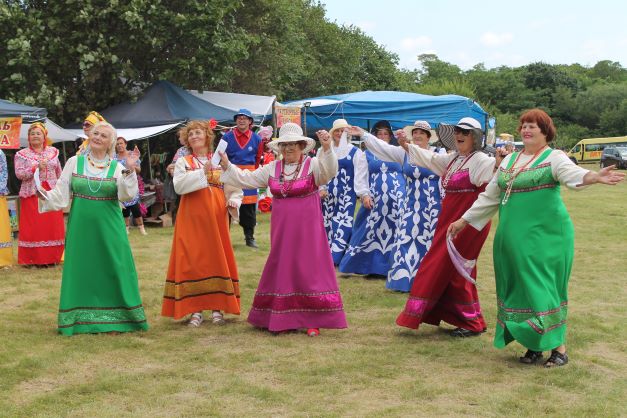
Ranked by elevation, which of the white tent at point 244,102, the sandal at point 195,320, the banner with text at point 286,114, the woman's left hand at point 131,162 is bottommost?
the sandal at point 195,320

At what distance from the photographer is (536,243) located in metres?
5.07

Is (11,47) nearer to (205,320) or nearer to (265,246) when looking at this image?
(265,246)

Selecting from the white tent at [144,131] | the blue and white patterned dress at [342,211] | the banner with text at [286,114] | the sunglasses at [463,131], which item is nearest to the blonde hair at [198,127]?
the sunglasses at [463,131]

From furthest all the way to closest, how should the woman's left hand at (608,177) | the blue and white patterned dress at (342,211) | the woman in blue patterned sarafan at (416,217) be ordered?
1. the blue and white patterned dress at (342,211)
2. the woman in blue patterned sarafan at (416,217)
3. the woman's left hand at (608,177)

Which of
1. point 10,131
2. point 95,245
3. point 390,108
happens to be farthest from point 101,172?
A: point 390,108

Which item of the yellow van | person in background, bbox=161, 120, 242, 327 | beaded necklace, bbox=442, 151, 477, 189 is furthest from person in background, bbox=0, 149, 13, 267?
the yellow van

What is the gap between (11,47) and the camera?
15.4 meters

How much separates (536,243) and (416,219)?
2.56 meters

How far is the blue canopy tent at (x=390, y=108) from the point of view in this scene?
16.8 meters

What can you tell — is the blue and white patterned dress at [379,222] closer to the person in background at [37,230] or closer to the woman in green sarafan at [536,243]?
the woman in green sarafan at [536,243]

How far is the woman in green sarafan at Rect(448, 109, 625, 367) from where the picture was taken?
505 centimetres

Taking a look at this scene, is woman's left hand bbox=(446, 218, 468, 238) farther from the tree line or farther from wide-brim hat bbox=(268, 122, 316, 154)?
the tree line

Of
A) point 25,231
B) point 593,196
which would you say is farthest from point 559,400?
point 593,196

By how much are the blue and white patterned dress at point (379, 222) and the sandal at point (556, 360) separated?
140 inches
